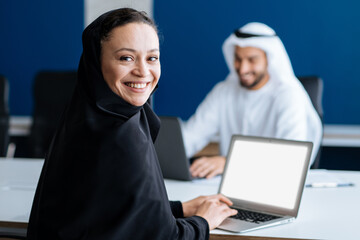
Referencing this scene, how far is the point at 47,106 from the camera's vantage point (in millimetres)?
3564

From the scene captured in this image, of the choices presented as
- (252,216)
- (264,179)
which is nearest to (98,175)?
(252,216)

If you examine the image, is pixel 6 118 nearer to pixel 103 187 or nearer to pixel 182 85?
pixel 182 85

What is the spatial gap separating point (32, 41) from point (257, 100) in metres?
2.34

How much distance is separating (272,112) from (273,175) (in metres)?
1.36

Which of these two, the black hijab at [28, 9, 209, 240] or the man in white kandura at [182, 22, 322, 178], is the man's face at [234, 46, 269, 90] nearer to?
the man in white kandura at [182, 22, 322, 178]

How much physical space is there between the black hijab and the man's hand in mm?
1092

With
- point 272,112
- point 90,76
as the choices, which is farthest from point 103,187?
point 272,112

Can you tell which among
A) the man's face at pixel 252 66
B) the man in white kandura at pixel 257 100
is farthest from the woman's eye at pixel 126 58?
the man's face at pixel 252 66

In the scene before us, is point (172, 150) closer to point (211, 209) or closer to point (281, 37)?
point (211, 209)

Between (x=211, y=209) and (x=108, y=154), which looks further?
(x=211, y=209)

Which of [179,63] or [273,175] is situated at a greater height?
[273,175]

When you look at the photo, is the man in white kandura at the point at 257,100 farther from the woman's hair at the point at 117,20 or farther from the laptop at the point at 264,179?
the woman's hair at the point at 117,20

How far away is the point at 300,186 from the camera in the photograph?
72.0 inches

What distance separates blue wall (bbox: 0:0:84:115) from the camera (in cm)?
473
